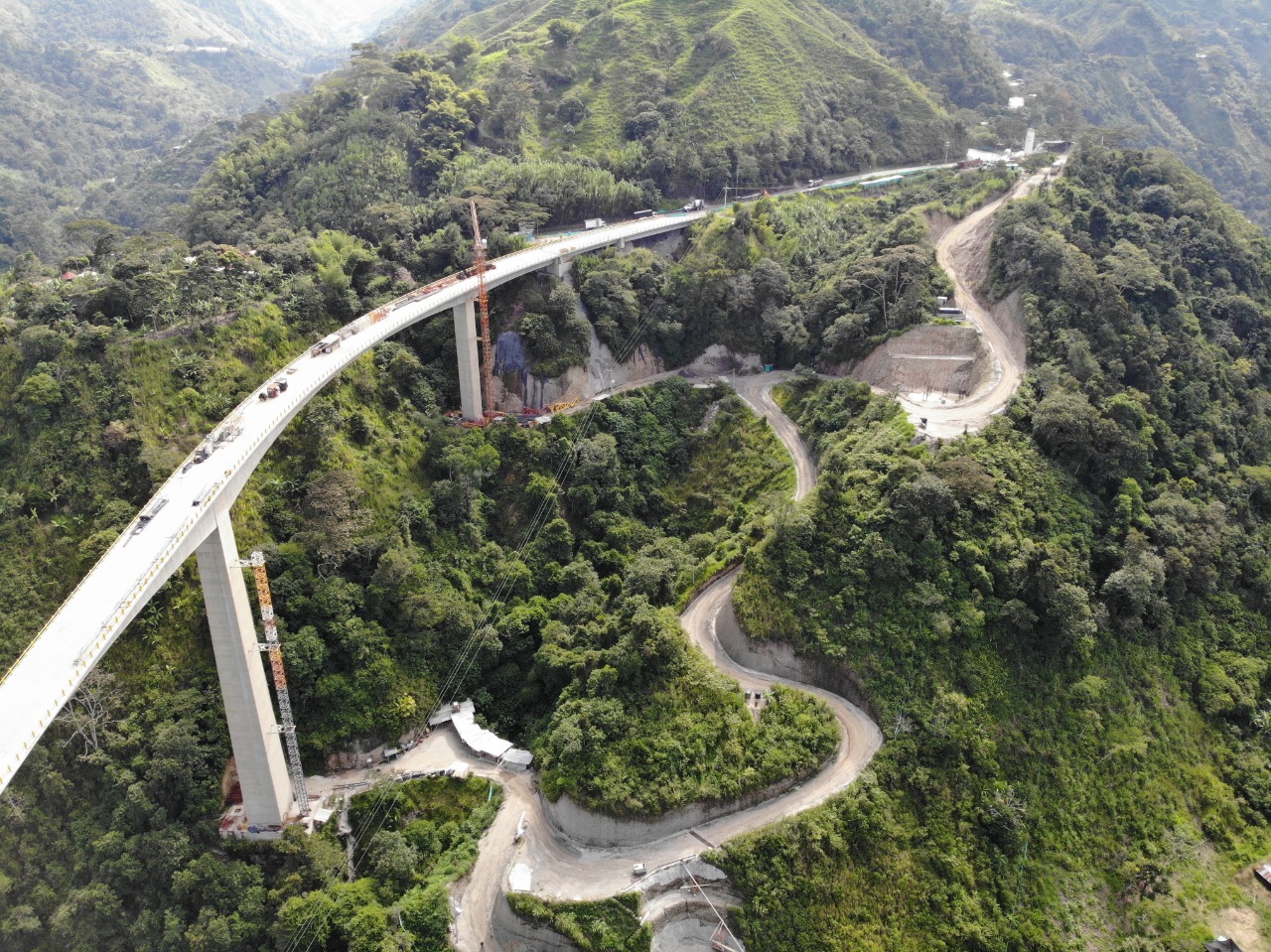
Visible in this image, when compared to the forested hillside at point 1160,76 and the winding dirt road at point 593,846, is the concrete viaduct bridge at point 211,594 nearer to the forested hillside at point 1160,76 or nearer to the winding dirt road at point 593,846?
the winding dirt road at point 593,846

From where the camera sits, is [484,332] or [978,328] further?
[978,328]

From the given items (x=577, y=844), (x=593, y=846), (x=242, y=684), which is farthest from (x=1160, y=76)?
(x=242, y=684)

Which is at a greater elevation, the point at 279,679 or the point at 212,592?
the point at 212,592

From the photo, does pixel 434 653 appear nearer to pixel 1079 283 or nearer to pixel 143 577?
pixel 143 577

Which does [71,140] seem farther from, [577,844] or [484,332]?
[577,844]

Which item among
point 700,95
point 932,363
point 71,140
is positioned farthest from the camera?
point 71,140

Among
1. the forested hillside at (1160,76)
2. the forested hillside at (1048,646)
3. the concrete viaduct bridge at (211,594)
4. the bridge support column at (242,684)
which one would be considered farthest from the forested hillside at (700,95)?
the bridge support column at (242,684)
